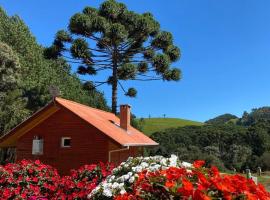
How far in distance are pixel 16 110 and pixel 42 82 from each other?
38.2 ft

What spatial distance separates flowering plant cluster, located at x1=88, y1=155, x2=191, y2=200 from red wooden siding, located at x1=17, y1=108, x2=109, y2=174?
38.8 feet

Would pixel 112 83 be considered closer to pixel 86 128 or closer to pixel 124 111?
pixel 124 111

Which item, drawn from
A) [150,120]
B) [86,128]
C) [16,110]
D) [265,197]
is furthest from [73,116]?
[150,120]

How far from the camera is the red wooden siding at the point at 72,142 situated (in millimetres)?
19750

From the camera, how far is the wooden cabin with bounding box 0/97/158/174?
19.7 metres

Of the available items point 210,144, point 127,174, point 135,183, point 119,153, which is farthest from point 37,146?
point 210,144

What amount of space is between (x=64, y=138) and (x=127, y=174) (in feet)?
45.7

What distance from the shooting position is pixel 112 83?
31.2 metres

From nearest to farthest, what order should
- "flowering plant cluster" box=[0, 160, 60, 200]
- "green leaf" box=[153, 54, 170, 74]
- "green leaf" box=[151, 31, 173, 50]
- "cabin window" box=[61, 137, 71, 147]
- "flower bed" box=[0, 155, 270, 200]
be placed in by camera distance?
"flower bed" box=[0, 155, 270, 200]
"flowering plant cluster" box=[0, 160, 60, 200]
"cabin window" box=[61, 137, 71, 147]
"green leaf" box=[153, 54, 170, 74]
"green leaf" box=[151, 31, 173, 50]

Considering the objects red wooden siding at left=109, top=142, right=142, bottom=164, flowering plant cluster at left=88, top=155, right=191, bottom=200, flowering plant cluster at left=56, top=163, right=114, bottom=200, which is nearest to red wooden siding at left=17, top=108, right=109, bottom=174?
red wooden siding at left=109, top=142, right=142, bottom=164

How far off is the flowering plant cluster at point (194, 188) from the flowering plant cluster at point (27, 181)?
6.05 meters

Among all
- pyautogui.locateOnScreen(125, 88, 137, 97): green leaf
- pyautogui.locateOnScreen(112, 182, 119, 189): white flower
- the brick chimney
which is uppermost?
pyautogui.locateOnScreen(125, 88, 137, 97): green leaf

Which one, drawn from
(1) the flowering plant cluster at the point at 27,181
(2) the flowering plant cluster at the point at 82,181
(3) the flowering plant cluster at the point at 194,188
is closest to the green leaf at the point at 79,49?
(1) the flowering plant cluster at the point at 27,181

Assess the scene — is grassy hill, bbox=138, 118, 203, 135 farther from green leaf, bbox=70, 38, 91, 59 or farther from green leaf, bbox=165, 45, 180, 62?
green leaf, bbox=70, 38, 91, 59
